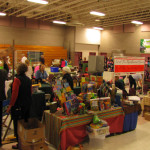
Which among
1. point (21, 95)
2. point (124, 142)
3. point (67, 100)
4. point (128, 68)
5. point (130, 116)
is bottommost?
point (124, 142)

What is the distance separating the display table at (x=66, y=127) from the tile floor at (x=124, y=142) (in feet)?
0.74

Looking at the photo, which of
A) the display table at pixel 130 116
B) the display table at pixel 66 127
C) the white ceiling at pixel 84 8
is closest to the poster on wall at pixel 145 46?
the white ceiling at pixel 84 8

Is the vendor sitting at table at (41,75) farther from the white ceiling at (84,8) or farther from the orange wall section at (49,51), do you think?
the orange wall section at (49,51)

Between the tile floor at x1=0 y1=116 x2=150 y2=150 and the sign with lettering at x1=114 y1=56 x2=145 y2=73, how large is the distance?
1978mm

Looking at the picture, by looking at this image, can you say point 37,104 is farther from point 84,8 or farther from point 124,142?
point 84,8

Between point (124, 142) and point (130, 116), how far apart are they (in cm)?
70

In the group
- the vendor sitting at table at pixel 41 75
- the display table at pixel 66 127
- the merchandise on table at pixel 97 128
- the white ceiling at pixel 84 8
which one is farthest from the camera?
the white ceiling at pixel 84 8

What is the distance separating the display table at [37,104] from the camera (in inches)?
175

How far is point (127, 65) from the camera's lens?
622 centimetres

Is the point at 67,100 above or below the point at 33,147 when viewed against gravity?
above

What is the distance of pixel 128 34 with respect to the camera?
50.2 ft

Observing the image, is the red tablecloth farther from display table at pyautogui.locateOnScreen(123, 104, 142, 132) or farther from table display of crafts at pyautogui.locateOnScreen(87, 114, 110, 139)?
display table at pyautogui.locateOnScreen(123, 104, 142, 132)

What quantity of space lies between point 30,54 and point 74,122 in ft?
35.8

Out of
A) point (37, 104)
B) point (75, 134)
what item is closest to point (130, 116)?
point (75, 134)
